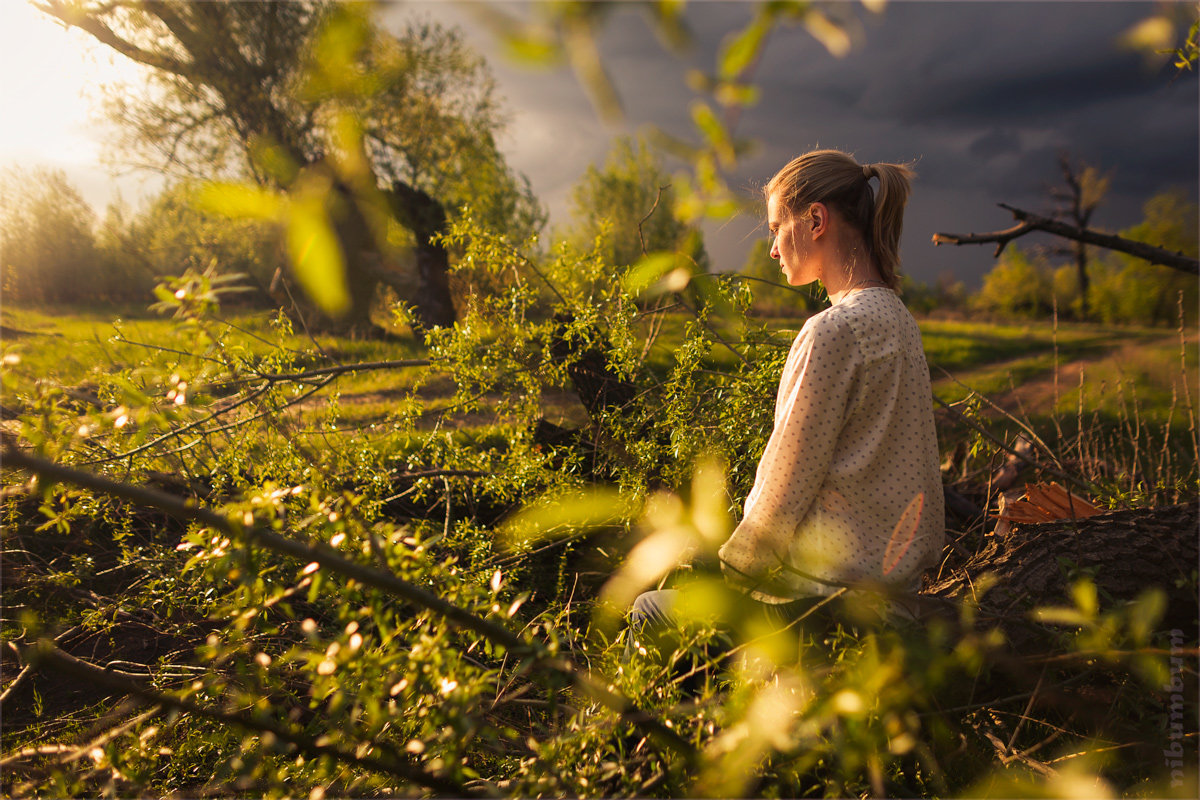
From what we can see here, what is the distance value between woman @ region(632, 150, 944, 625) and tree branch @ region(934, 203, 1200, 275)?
1790 millimetres

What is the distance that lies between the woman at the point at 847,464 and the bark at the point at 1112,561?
0.33 m

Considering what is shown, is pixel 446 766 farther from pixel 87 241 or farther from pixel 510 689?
pixel 87 241

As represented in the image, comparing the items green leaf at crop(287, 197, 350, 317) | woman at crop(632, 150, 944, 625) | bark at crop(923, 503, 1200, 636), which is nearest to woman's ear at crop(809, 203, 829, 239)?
woman at crop(632, 150, 944, 625)

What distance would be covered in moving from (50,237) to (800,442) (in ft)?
129

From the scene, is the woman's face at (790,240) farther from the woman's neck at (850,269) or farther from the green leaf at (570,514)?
the green leaf at (570,514)

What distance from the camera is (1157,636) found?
170 cm

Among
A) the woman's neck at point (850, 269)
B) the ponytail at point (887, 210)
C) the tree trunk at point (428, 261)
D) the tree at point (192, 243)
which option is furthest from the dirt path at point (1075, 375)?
the tree at point (192, 243)

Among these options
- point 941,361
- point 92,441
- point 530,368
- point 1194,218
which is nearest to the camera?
point 92,441

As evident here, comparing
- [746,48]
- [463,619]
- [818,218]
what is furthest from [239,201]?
[818,218]

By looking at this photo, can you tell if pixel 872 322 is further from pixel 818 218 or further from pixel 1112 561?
pixel 1112 561

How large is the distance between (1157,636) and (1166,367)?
41.7 feet

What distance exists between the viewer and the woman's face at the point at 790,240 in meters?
2.38

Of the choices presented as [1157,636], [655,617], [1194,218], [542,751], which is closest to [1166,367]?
[1157,636]

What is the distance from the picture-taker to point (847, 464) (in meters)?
2.04
